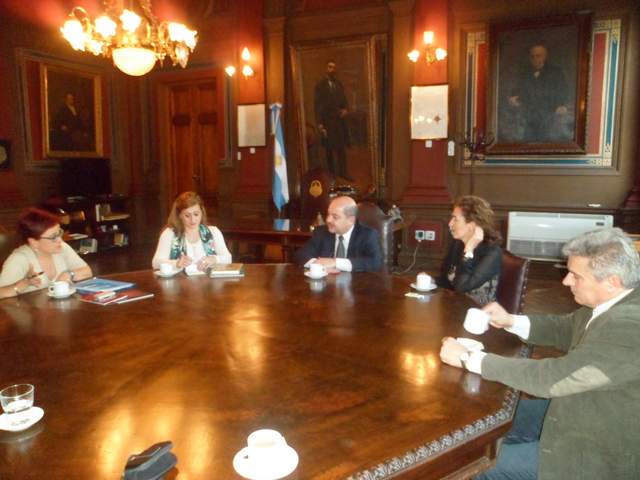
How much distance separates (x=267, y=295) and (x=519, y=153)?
4.66m

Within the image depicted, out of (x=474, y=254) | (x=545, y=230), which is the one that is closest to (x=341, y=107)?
(x=545, y=230)

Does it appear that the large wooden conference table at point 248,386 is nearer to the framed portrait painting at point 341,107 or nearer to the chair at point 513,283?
the chair at point 513,283

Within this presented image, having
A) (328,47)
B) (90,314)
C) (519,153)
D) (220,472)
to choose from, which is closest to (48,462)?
(220,472)

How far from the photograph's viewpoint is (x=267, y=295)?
2406mm

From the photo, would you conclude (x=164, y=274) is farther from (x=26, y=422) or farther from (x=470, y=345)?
(x=470, y=345)

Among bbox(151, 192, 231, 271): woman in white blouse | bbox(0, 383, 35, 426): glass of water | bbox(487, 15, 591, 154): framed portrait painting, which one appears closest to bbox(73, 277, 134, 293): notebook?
bbox(151, 192, 231, 271): woman in white blouse

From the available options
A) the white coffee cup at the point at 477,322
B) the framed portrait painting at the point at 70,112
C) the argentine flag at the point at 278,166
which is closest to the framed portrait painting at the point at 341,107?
the argentine flag at the point at 278,166

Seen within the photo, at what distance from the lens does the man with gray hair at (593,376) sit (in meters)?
1.33

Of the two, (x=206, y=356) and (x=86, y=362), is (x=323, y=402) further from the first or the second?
(x=86, y=362)

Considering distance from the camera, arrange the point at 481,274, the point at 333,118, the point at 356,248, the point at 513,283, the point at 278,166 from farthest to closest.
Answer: the point at 333,118, the point at 278,166, the point at 356,248, the point at 481,274, the point at 513,283

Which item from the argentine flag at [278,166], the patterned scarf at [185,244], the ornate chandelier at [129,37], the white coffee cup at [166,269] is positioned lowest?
the white coffee cup at [166,269]

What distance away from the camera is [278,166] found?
6.96 metres

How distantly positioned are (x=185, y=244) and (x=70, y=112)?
5398mm

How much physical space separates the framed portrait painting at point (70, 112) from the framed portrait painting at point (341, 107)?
313cm
